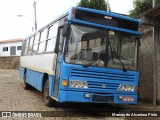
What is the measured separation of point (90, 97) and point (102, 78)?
0.66 m

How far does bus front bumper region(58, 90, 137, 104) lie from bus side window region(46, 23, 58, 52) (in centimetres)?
219

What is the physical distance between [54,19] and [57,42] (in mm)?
1477

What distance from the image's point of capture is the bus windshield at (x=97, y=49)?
28.8 feet

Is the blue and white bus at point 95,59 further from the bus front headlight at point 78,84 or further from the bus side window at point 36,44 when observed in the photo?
the bus side window at point 36,44

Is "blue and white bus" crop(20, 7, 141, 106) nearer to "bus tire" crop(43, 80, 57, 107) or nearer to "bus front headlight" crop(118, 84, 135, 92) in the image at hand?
"bus front headlight" crop(118, 84, 135, 92)

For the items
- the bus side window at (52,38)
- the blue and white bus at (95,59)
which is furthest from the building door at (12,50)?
the blue and white bus at (95,59)

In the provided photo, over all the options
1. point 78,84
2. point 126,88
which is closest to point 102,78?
point 78,84

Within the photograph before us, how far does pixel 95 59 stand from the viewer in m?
8.88

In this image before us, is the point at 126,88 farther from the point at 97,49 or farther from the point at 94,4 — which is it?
the point at 94,4

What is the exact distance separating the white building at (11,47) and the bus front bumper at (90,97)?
51.6m

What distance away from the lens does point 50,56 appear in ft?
34.2

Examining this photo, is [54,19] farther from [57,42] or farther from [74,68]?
[74,68]

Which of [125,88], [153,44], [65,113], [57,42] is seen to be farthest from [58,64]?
[153,44]

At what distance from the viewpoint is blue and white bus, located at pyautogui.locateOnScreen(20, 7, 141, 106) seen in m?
8.66
